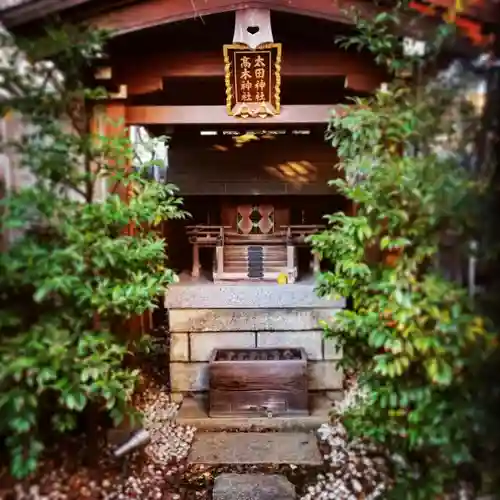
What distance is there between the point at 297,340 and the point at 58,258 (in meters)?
2.47

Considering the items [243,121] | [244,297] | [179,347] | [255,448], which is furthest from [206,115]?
[255,448]

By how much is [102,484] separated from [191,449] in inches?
46.4

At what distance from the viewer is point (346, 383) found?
4.37 meters

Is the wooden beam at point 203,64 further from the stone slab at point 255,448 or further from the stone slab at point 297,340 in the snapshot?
the stone slab at point 255,448

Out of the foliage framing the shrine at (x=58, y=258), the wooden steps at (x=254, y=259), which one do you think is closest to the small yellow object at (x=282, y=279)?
the wooden steps at (x=254, y=259)

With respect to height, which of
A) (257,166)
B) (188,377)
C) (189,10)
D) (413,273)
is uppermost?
(189,10)

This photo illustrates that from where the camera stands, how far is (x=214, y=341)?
4.34 metres

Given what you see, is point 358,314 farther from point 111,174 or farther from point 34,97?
point 34,97

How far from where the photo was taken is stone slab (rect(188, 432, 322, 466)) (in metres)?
3.52

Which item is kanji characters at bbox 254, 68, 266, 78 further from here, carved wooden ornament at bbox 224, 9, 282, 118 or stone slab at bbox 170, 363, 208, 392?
stone slab at bbox 170, 363, 208, 392

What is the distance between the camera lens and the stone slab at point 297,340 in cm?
430

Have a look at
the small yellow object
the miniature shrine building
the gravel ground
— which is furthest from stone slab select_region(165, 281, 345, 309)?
the gravel ground

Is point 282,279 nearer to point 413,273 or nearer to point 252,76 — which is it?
point 252,76

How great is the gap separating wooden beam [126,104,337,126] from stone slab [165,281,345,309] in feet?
4.71
